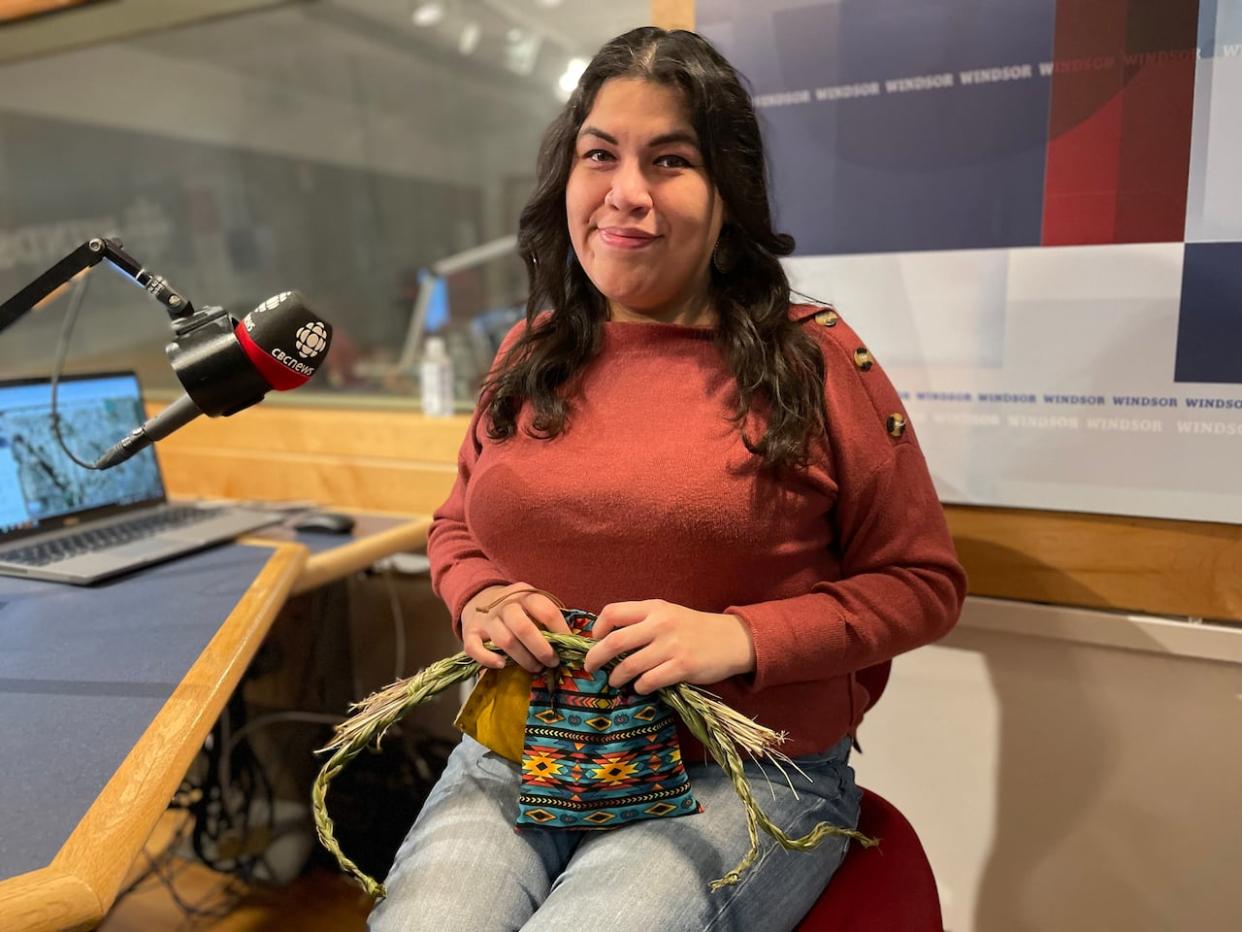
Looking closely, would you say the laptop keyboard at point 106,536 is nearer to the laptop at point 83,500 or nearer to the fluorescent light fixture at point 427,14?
the laptop at point 83,500

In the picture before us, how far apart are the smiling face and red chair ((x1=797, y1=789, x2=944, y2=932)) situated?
716 mm

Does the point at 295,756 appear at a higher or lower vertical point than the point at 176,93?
lower

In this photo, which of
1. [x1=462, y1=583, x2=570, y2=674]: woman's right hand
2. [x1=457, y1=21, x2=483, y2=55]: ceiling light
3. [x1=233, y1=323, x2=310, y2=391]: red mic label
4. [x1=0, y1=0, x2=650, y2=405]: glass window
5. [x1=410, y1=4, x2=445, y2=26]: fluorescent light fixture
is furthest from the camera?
[x1=457, y1=21, x2=483, y2=55]: ceiling light

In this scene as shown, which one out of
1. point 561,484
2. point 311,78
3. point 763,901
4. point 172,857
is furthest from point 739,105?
point 311,78

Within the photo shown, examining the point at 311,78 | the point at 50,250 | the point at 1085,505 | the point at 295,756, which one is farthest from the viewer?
the point at 311,78

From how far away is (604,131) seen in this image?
1.07 meters

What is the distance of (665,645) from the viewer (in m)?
0.93

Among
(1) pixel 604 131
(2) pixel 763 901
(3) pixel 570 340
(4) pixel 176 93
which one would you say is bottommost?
(2) pixel 763 901

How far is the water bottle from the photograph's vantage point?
2.08 meters

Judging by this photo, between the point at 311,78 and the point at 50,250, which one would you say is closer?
the point at 50,250

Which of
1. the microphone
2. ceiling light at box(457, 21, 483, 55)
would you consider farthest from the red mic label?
ceiling light at box(457, 21, 483, 55)

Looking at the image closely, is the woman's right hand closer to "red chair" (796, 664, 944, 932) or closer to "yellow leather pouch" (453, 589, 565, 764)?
"yellow leather pouch" (453, 589, 565, 764)

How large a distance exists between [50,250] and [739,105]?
2610 millimetres

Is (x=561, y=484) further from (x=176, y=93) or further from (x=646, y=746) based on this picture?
(x=176, y=93)
